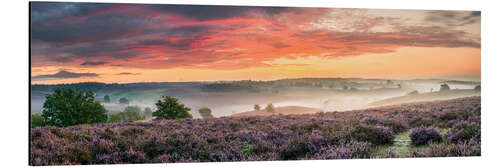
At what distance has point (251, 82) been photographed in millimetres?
8609

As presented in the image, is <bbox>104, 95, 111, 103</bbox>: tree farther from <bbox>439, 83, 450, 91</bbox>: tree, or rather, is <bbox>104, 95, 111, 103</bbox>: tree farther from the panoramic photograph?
<bbox>439, 83, 450, 91</bbox>: tree

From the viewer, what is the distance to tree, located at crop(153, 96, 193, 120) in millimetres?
8297

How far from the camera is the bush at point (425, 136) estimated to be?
703cm

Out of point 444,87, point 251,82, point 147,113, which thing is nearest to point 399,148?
point 444,87

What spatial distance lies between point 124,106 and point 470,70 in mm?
7973

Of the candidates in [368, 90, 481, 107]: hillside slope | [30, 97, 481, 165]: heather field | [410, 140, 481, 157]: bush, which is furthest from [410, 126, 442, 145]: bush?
[368, 90, 481, 107]: hillside slope

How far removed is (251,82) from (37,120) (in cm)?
435

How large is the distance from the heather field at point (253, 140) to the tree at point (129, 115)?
210 mm

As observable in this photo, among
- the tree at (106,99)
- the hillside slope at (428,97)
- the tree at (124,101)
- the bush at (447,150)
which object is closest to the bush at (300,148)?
the bush at (447,150)

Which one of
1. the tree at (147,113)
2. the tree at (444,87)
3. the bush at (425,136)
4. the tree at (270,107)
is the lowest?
the bush at (425,136)

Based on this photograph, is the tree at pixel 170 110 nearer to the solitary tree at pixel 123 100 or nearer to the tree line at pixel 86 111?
the tree line at pixel 86 111

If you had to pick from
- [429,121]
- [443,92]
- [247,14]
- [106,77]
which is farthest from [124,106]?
[443,92]
